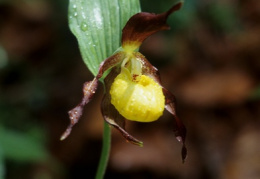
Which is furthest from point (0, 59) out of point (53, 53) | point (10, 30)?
point (10, 30)

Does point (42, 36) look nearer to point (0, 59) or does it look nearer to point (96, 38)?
point (0, 59)

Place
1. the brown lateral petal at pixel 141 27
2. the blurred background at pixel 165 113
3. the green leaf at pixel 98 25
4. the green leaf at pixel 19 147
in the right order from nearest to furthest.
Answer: the brown lateral petal at pixel 141 27
the green leaf at pixel 98 25
the green leaf at pixel 19 147
the blurred background at pixel 165 113

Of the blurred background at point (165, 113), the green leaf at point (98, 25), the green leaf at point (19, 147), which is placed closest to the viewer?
the green leaf at point (98, 25)

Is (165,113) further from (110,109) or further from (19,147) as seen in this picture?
(110,109)

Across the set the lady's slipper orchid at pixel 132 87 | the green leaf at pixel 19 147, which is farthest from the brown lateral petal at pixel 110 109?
the green leaf at pixel 19 147

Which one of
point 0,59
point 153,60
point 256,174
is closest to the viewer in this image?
point 256,174

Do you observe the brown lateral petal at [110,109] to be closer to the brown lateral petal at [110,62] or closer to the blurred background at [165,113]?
the brown lateral petal at [110,62]

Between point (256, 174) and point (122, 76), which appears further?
point (256, 174)
